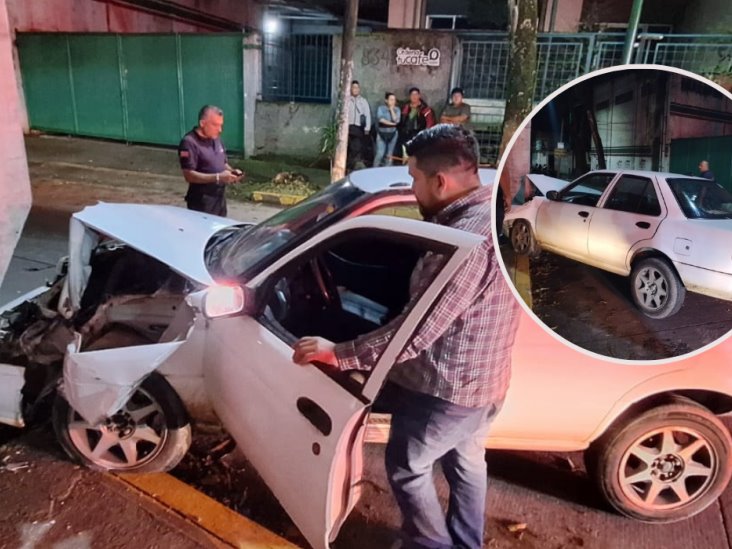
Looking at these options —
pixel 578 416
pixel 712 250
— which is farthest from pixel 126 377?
pixel 712 250

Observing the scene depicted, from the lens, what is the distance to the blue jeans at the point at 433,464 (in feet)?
6.37

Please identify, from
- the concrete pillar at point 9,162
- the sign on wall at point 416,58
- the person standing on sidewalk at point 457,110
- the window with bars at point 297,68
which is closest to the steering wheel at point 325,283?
the concrete pillar at point 9,162

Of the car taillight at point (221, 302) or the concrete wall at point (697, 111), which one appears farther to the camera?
the car taillight at point (221, 302)

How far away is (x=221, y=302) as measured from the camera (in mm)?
2188

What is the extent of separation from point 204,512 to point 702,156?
2.40m

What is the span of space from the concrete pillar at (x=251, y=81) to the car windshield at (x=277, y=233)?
27.3 ft

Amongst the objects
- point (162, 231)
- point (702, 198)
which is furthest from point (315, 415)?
point (162, 231)

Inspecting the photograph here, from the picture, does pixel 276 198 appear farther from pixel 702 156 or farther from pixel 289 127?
pixel 702 156

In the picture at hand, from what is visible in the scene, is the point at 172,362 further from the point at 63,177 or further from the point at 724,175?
the point at 63,177

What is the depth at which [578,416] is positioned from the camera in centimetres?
237

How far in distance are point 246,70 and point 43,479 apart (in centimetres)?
915

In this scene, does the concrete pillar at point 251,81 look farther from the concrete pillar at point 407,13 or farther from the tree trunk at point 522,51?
the tree trunk at point 522,51

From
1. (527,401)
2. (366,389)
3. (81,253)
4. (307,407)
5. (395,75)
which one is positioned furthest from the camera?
(395,75)

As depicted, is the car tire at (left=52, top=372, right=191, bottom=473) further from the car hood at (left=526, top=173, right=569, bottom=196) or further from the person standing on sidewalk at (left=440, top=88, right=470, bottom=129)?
the person standing on sidewalk at (left=440, top=88, right=470, bottom=129)
